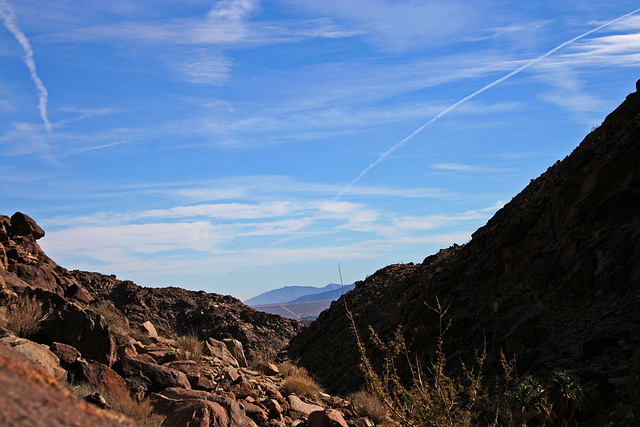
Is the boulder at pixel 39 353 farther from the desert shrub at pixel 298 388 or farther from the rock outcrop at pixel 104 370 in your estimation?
the desert shrub at pixel 298 388

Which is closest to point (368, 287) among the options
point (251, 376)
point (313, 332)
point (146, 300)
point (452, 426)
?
point (313, 332)

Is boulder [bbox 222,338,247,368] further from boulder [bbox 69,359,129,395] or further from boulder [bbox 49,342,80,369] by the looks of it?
boulder [bbox 49,342,80,369]

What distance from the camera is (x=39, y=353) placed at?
7273 mm

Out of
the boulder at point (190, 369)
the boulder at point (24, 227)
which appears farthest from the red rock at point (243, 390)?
the boulder at point (24, 227)

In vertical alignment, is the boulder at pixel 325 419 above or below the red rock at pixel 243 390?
below

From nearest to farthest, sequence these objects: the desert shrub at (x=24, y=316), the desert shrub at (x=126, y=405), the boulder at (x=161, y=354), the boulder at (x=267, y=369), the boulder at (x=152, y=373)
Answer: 1. the desert shrub at (x=126, y=405)
2. the desert shrub at (x=24, y=316)
3. the boulder at (x=152, y=373)
4. the boulder at (x=161, y=354)
5. the boulder at (x=267, y=369)

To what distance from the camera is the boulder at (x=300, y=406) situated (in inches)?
400

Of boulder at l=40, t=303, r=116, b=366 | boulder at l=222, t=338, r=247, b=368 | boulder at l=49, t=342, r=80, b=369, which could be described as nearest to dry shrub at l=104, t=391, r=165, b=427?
boulder at l=49, t=342, r=80, b=369

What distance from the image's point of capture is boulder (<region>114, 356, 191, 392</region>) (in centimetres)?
867

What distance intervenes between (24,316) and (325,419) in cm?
555

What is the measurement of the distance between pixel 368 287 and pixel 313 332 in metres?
4.48

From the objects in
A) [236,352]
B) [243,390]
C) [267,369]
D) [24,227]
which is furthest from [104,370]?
[24,227]

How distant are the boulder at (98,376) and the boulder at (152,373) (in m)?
0.64

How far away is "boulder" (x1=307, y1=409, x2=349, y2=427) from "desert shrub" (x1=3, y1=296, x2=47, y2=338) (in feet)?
16.9
